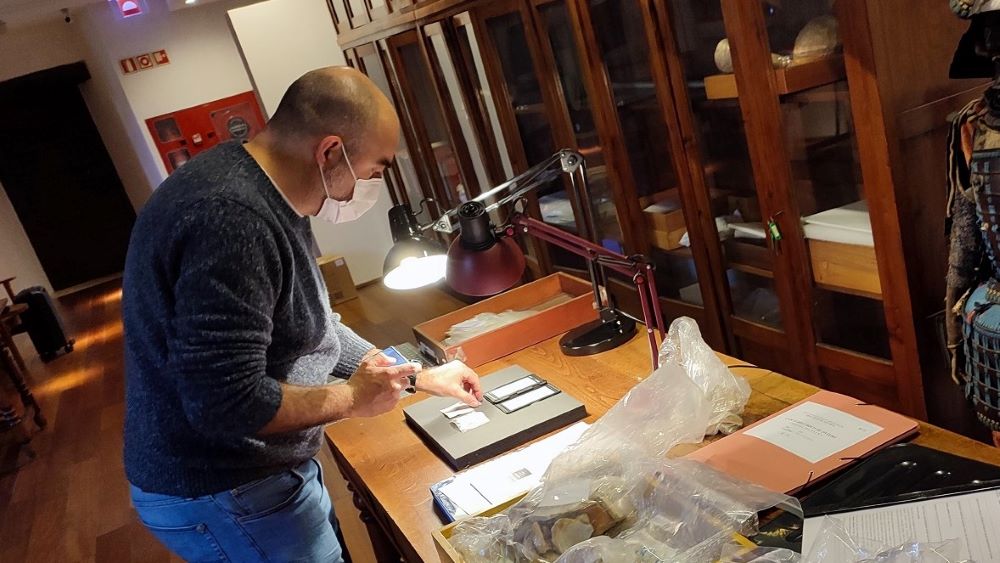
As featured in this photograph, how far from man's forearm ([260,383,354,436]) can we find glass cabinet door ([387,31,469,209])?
2.47 m

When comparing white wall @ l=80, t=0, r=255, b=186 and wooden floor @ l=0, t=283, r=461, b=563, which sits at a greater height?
white wall @ l=80, t=0, r=255, b=186

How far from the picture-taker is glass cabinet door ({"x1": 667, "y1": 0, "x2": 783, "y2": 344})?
80.6 inches

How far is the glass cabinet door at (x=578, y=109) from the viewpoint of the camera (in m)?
2.61

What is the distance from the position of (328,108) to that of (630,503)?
32.2 inches

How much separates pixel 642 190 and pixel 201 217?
1.62 metres

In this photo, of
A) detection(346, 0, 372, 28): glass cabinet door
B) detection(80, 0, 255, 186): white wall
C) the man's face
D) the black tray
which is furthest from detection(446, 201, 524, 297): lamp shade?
detection(80, 0, 255, 186): white wall

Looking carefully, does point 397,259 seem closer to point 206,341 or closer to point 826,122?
point 206,341

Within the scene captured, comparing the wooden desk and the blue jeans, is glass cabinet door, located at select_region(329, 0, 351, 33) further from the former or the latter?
the blue jeans

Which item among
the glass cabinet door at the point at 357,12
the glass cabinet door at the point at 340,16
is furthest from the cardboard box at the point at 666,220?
the glass cabinet door at the point at 340,16

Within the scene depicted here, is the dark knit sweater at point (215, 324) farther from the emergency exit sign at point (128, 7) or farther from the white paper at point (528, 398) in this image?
the emergency exit sign at point (128, 7)

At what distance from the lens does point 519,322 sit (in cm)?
223

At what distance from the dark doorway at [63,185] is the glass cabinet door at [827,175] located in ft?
27.9

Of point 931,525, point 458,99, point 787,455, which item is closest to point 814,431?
point 787,455

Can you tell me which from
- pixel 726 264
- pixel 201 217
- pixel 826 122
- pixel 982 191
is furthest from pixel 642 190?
pixel 201 217
